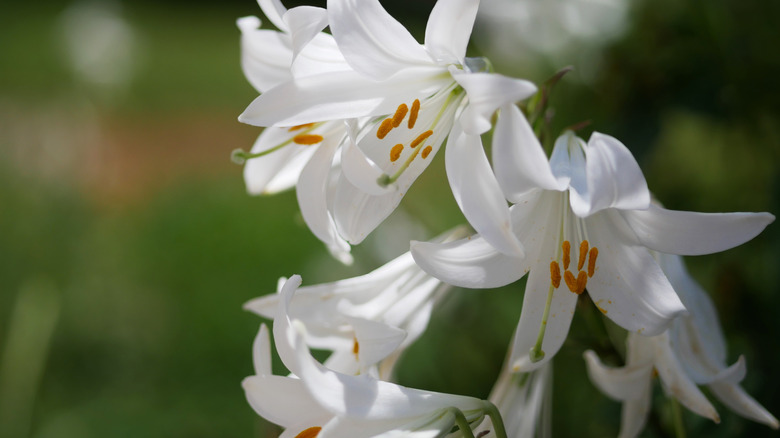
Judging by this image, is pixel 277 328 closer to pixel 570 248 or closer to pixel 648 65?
pixel 570 248

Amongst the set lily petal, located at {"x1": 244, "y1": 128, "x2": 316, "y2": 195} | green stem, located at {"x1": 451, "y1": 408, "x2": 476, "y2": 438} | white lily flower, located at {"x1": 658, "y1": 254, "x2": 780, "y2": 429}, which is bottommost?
white lily flower, located at {"x1": 658, "y1": 254, "x2": 780, "y2": 429}

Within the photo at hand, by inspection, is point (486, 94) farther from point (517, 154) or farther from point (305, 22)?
point (305, 22)

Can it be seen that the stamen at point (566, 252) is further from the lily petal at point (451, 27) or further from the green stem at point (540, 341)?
the lily petal at point (451, 27)

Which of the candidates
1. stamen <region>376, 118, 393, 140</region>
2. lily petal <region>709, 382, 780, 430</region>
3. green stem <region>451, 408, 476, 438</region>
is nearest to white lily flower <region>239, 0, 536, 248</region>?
stamen <region>376, 118, 393, 140</region>

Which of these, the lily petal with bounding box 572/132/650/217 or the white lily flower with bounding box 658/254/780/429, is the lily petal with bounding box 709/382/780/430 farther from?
the lily petal with bounding box 572/132/650/217

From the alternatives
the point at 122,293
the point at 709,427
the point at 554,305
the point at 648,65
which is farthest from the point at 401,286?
the point at 122,293

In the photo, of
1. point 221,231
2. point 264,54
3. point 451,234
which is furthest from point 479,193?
point 221,231

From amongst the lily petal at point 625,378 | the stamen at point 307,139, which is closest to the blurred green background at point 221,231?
the lily petal at point 625,378
